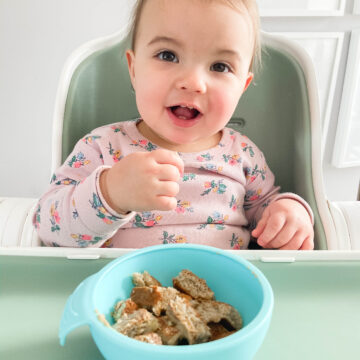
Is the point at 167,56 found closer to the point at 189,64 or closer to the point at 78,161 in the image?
the point at 189,64

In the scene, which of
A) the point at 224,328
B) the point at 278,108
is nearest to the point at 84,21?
the point at 278,108

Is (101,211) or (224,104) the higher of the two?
(224,104)

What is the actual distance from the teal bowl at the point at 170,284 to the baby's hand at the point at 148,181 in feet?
0.26

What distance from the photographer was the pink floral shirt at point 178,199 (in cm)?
61

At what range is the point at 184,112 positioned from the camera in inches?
26.5

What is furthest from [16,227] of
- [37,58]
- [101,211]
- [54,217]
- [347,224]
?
[37,58]

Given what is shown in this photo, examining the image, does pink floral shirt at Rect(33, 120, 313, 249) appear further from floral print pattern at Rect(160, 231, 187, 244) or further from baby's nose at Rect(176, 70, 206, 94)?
baby's nose at Rect(176, 70, 206, 94)

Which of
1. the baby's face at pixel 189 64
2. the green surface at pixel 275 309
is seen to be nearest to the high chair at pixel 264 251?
the green surface at pixel 275 309

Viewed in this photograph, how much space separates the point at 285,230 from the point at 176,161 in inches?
9.3

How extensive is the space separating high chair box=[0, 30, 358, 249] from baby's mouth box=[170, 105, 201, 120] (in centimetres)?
20

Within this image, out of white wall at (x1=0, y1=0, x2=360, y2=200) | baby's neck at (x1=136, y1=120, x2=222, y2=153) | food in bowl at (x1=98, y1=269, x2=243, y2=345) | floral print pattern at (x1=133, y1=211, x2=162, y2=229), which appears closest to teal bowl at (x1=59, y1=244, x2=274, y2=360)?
food in bowl at (x1=98, y1=269, x2=243, y2=345)

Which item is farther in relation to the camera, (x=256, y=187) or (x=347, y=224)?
(x=256, y=187)

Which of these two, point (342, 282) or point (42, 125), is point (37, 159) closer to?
point (42, 125)

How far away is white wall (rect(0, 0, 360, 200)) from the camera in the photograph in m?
1.33
